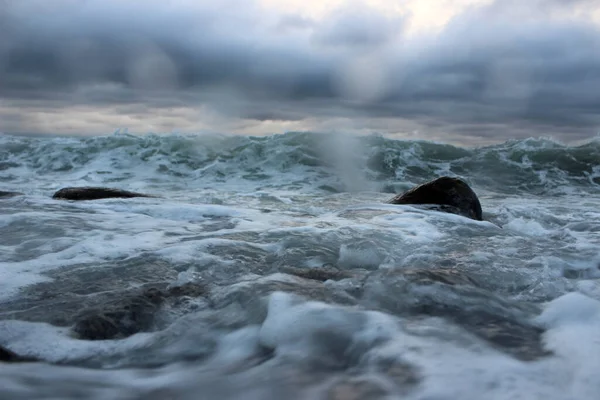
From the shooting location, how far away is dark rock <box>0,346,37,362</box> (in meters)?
2.01

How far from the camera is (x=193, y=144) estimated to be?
2045cm

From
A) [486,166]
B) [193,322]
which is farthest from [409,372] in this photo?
[486,166]

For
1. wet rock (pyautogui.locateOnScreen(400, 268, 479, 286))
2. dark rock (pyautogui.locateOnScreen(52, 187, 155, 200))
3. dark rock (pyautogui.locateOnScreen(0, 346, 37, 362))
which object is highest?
dark rock (pyautogui.locateOnScreen(52, 187, 155, 200))

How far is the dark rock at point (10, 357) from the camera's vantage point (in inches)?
79.0

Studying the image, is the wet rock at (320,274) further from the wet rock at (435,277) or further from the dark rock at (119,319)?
the dark rock at (119,319)

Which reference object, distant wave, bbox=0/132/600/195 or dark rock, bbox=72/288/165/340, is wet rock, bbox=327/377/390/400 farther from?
distant wave, bbox=0/132/600/195

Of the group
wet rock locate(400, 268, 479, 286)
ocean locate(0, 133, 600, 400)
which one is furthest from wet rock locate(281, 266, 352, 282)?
wet rock locate(400, 268, 479, 286)

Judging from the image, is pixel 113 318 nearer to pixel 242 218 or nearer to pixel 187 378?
pixel 187 378

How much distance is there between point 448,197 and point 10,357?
18.6 feet

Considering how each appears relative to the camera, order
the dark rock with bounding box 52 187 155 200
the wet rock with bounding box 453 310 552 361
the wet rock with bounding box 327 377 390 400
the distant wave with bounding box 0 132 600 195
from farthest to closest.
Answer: the distant wave with bounding box 0 132 600 195, the dark rock with bounding box 52 187 155 200, the wet rock with bounding box 453 310 552 361, the wet rock with bounding box 327 377 390 400

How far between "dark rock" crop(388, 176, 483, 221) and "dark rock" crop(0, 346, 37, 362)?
532 cm

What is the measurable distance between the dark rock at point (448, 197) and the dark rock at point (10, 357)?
17.5 feet

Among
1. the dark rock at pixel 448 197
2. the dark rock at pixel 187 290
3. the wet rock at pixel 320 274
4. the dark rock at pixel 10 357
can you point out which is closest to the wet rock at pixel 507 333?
the wet rock at pixel 320 274

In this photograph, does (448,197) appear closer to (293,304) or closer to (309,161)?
(293,304)
